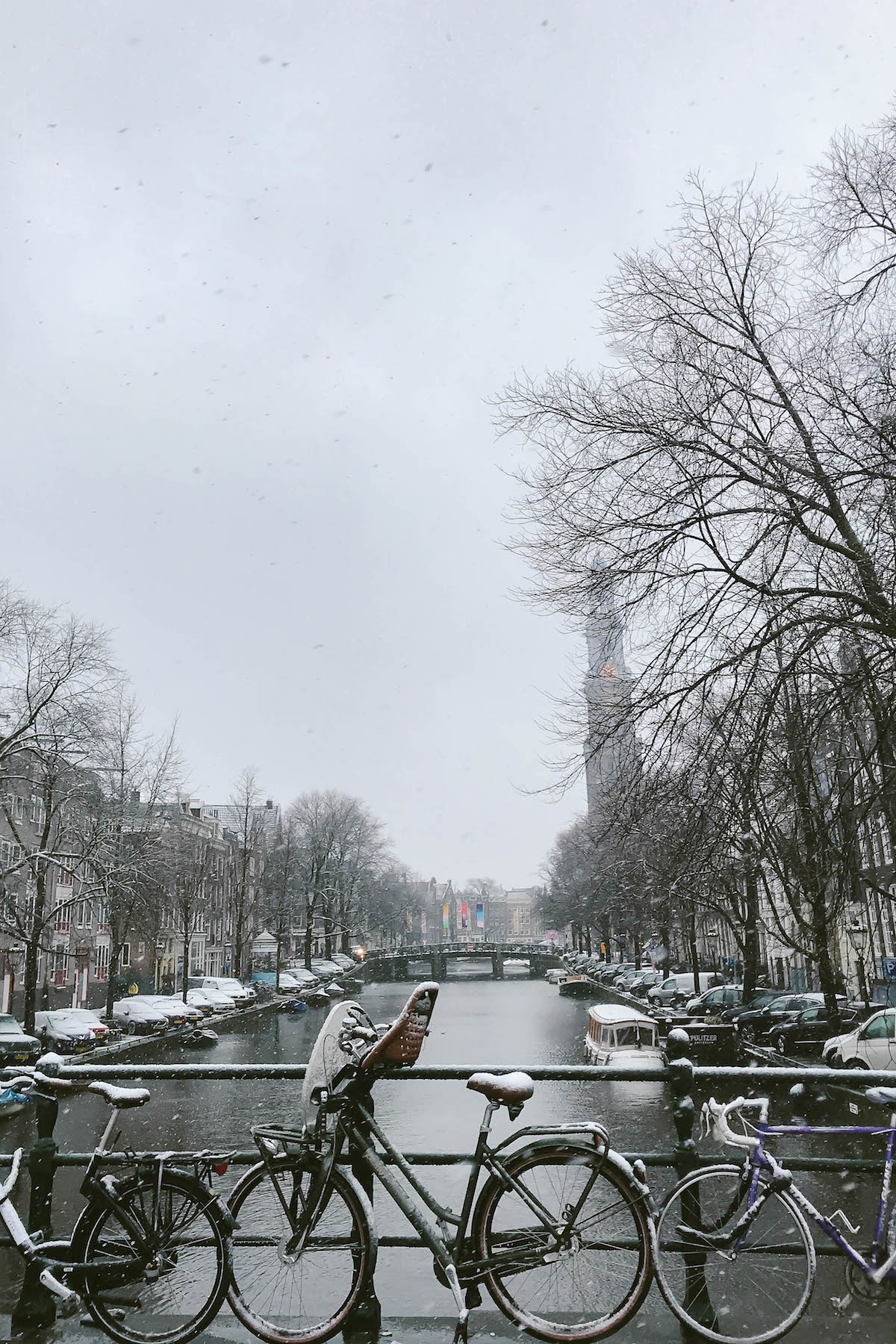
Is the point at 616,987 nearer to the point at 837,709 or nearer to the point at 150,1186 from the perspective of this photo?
the point at 837,709

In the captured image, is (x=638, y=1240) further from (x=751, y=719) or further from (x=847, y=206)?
(x=847, y=206)

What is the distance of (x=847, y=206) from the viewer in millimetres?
11594

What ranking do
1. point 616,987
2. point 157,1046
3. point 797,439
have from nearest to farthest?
1. point 797,439
2. point 157,1046
3. point 616,987

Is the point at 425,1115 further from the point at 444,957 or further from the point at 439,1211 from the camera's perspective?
the point at 444,957

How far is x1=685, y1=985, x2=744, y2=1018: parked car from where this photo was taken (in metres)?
37.6

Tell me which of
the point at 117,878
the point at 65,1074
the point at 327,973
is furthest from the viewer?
the point at 327,973

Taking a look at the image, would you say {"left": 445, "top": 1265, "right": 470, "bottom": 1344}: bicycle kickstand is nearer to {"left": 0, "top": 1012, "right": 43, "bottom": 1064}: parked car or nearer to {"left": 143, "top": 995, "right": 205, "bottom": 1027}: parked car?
{"left": 0, "top": 1012, "right": 43, "bottom": 1064}: parked car

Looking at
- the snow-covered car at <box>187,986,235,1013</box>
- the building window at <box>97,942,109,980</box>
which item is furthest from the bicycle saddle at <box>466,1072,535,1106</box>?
the building window at <box>97,942,109,980</box>

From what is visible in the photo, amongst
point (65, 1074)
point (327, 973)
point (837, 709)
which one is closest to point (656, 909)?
point (837, 709)

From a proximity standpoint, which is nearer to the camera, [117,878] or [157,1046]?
[117,878]

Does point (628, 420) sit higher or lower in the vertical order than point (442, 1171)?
higher

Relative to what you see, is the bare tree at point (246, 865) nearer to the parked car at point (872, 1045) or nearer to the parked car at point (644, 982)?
the parked car at point (644, 982)

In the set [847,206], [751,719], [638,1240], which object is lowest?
[638,1240]

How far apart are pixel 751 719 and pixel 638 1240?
7.72m
